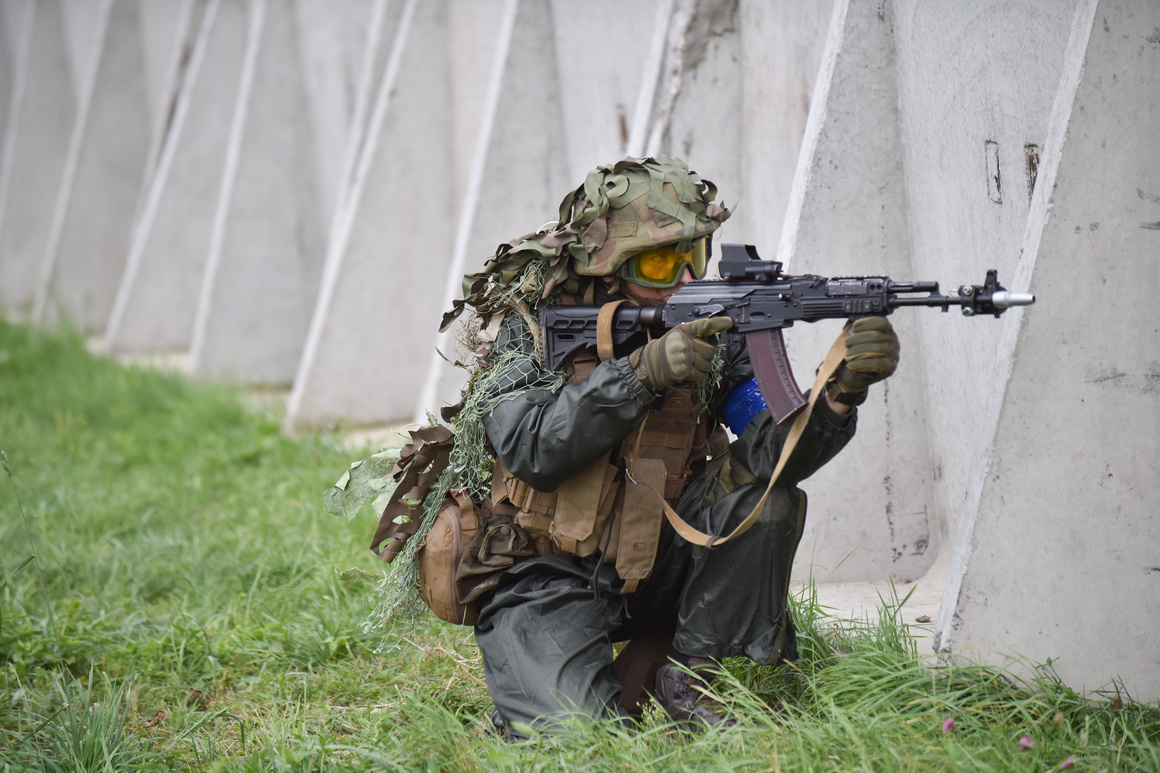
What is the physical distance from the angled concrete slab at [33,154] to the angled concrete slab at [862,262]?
11.8 metres

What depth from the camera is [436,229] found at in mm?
6906

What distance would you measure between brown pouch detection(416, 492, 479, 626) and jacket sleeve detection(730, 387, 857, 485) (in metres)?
0.72

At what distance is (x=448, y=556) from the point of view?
2.75 m

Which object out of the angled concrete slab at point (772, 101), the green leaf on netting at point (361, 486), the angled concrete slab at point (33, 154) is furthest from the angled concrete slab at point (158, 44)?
the green leaf on netting at point (361, 486)

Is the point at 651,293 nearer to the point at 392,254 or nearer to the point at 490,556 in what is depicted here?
the point at 490,556

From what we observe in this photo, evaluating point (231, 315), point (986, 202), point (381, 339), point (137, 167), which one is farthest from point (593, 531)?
point (137, 167)

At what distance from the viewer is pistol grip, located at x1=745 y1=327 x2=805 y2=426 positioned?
2.41 meters

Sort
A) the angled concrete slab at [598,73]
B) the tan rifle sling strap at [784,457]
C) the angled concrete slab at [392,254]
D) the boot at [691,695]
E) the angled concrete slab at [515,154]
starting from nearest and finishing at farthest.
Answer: the tan rifle sling strap at [784,457]
the boot at [691,695]
the angled concrete slab at [598,73]
the angled concrete slab at [515,154]
the angled concrete slab at [392,254]

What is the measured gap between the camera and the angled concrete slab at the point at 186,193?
941cm

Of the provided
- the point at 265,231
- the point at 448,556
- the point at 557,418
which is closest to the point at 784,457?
the point at 557,418

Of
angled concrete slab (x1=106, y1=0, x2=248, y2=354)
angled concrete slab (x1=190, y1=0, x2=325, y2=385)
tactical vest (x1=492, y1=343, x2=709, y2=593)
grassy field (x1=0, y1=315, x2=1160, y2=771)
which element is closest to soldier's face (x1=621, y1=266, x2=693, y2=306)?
tactical vest (x1=492, y1=343, x2=709, y2=593)

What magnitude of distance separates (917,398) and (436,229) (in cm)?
409

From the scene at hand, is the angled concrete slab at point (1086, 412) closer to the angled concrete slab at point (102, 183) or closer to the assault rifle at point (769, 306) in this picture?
the assault rifle at point (769, 306)

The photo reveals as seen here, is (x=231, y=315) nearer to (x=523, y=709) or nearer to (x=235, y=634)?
(x=235, y=634)
